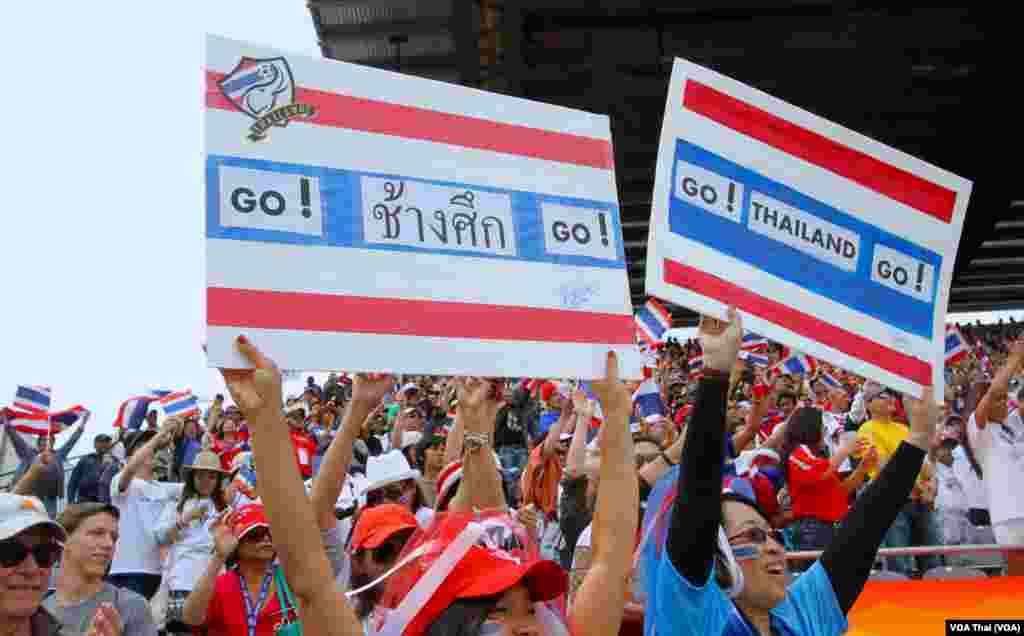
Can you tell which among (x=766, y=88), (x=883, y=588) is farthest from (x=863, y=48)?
(x=883, y=588)

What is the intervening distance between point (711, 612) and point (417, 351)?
0.96 m

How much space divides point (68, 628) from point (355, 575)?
1.09m

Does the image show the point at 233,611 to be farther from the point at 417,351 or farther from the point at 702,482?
the point at 702,482

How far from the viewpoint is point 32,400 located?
561 inches

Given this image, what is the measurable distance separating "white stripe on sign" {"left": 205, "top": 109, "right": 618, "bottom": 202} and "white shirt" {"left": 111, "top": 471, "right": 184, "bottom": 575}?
4.85 metres

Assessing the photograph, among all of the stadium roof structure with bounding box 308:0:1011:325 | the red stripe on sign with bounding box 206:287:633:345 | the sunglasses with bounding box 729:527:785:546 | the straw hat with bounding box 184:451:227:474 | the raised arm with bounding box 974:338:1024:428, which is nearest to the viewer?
the red stripe on sign with bounding box 206:287:633:345

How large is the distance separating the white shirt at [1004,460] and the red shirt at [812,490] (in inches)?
44.5

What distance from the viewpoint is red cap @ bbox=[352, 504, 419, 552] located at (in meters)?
3.78

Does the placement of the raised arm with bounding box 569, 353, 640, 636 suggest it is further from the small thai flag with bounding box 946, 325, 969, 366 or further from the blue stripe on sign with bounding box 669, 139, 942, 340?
the small thai flag with bounding box 946, 325, 969, 366

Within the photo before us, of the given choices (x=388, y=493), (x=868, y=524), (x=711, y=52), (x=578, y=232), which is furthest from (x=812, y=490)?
(x=711, y=52)

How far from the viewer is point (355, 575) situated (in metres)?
3.90

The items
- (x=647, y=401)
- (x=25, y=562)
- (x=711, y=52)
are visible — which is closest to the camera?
(x=25, y=562)

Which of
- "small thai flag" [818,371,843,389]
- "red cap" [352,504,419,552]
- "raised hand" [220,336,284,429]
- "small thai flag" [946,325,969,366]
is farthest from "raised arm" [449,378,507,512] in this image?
"small thai flag" [946,325,969,366]

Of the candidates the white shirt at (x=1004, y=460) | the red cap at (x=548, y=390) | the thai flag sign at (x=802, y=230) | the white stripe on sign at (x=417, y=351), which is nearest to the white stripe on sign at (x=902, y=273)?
the thai flag sign at (x=802, y=230)
